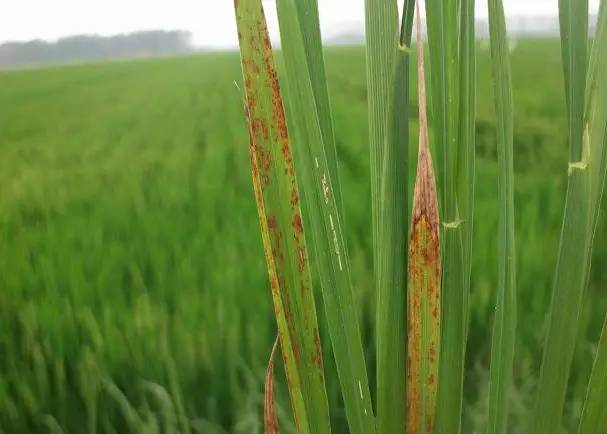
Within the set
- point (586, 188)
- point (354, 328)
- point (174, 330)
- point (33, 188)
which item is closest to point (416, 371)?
point (354, 328)

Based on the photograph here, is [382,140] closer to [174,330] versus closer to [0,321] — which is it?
[174,330]

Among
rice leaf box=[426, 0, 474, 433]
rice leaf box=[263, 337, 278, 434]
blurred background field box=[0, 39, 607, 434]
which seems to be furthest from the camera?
blurred background field box=[0, 39, 607, 434]

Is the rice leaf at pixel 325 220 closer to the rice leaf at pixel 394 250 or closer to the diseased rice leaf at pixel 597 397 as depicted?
the rice leaf at pixel 394 250

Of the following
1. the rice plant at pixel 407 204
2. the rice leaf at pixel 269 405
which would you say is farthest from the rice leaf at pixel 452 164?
the rice leaf at pixel 269 405

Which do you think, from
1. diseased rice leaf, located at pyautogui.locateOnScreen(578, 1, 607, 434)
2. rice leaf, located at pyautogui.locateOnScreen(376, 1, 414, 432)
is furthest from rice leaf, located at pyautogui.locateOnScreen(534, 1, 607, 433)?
rice leaf, located at pyautogui.locateOnScreen(376, 1, 414, 432)

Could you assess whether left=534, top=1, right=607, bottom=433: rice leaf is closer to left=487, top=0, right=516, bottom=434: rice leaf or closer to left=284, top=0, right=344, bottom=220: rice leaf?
left=487, top=0, right=516, bottom=434: rice leaf

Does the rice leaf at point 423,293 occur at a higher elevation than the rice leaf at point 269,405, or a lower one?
higher
